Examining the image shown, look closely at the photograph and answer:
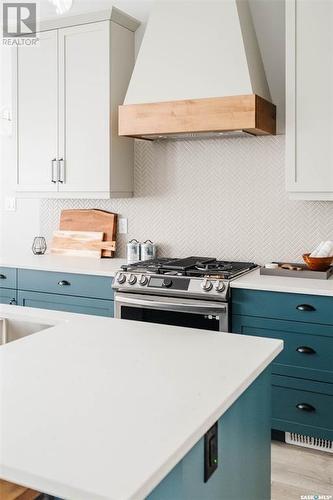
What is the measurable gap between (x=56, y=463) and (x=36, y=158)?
3333mm

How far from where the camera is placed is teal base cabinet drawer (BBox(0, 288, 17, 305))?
402 cm

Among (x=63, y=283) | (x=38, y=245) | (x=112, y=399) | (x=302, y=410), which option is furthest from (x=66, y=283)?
(x=112, y=399)

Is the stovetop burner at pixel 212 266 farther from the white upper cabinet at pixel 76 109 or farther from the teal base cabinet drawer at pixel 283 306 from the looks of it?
the white upper cabinet at pixel 76 109

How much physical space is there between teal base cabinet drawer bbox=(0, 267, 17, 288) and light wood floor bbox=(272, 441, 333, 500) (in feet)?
6.80

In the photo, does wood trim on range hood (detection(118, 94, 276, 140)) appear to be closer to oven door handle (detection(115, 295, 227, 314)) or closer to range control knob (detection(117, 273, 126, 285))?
range control knob (detection(117, 273, 126, 285))

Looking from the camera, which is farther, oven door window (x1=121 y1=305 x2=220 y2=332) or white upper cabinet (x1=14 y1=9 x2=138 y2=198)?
white upper cabinet (x1=14 y1=9 x2=138 y2=198)

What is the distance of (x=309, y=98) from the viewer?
125 inches

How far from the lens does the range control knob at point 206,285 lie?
10.3 ft

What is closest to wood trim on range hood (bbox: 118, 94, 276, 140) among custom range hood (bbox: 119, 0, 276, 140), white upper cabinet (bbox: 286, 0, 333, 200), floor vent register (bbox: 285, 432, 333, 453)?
custom range hood (bbox: 119, 0, 276, 140)

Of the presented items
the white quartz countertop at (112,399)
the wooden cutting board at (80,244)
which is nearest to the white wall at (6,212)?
the wooden cutting board at (80,244)

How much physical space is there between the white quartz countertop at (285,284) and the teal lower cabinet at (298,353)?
0.12 feet

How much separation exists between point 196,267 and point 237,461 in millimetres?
1839

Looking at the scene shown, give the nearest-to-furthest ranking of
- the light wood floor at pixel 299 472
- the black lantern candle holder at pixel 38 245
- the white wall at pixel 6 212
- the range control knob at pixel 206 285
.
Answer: the light wood floor at pixel 299 472
the range control knob at pixel 206 285
the black lantern candle holder at pixel 38 245
the white wall at pixel 6 212

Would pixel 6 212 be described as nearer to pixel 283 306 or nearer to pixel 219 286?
pixel 219 286
